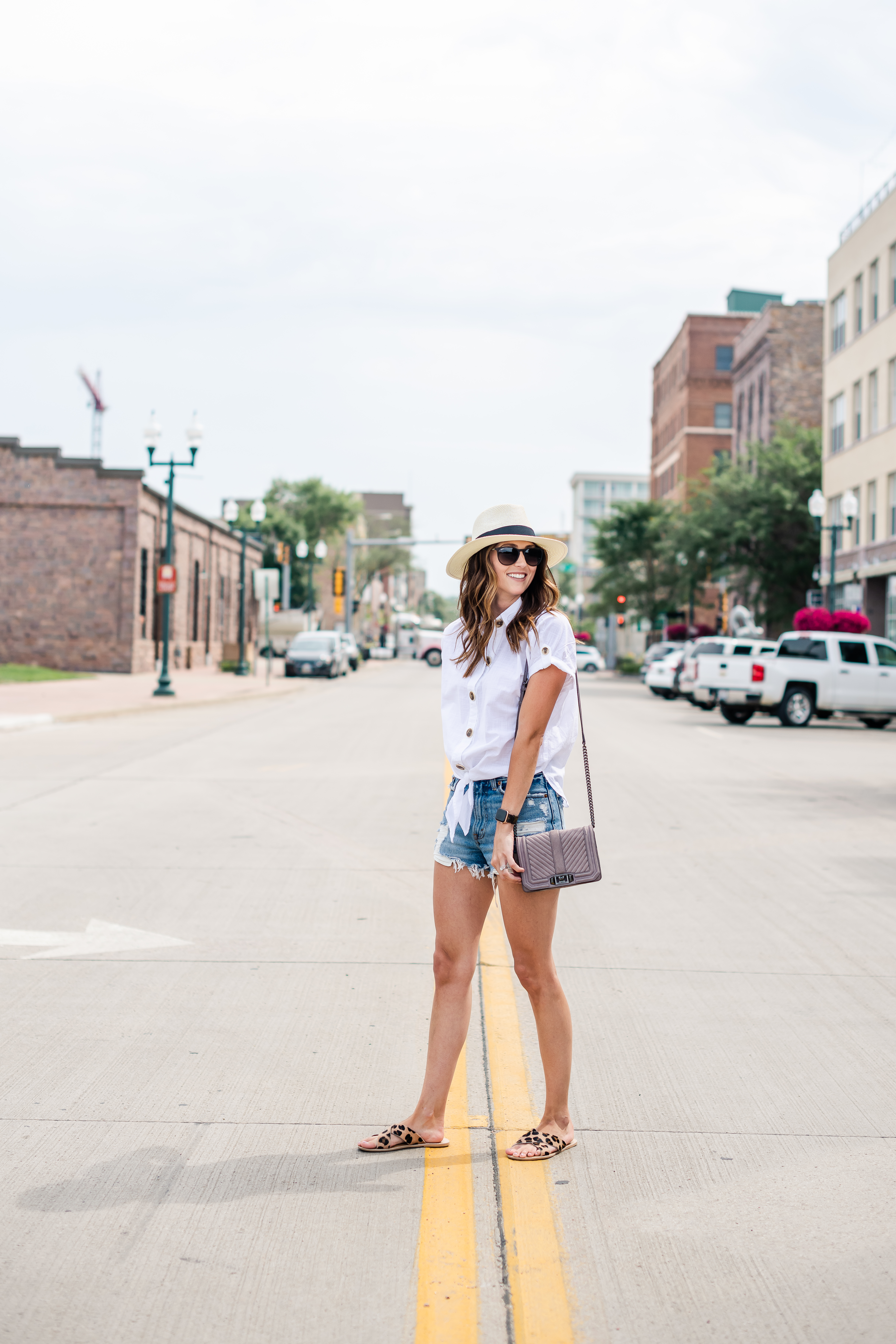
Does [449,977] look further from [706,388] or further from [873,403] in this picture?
[706,388]

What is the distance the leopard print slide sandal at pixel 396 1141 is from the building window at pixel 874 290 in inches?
1735

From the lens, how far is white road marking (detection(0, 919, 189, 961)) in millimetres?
7145

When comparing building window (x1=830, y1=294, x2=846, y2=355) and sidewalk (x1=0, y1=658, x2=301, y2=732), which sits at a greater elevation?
building window (x1=830, y1=294, x2=846, y2=355)

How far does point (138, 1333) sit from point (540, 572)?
2.42 metres

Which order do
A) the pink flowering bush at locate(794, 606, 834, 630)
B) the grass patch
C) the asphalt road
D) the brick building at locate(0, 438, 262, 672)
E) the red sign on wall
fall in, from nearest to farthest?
the asphalt road
the pink flowering bush at locate(794, 606, 834, 630)
the red sign on wall
the grass patch
the brick building at locate(0, 438, 262, 672)

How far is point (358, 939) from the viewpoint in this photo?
24.6 ft

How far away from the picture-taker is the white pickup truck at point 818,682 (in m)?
26.9

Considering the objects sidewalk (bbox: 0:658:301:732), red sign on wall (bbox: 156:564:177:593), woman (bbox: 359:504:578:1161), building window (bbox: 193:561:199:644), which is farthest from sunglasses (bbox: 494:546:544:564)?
building window (bbox: 193:561:199:644)

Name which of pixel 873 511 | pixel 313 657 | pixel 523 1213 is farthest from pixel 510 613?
pixel 313 657

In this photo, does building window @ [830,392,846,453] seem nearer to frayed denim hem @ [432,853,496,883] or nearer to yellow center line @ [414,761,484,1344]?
frayed denim hem @ [432,853,496,883]

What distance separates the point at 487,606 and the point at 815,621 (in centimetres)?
2908

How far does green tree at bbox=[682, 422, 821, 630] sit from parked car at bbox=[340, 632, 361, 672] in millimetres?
14252

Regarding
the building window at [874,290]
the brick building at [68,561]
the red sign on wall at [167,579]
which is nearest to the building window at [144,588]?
the brick building at [68,561]

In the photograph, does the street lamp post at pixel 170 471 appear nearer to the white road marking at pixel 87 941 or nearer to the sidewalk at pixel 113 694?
Answer: the sidewalk at pixel 113 694
